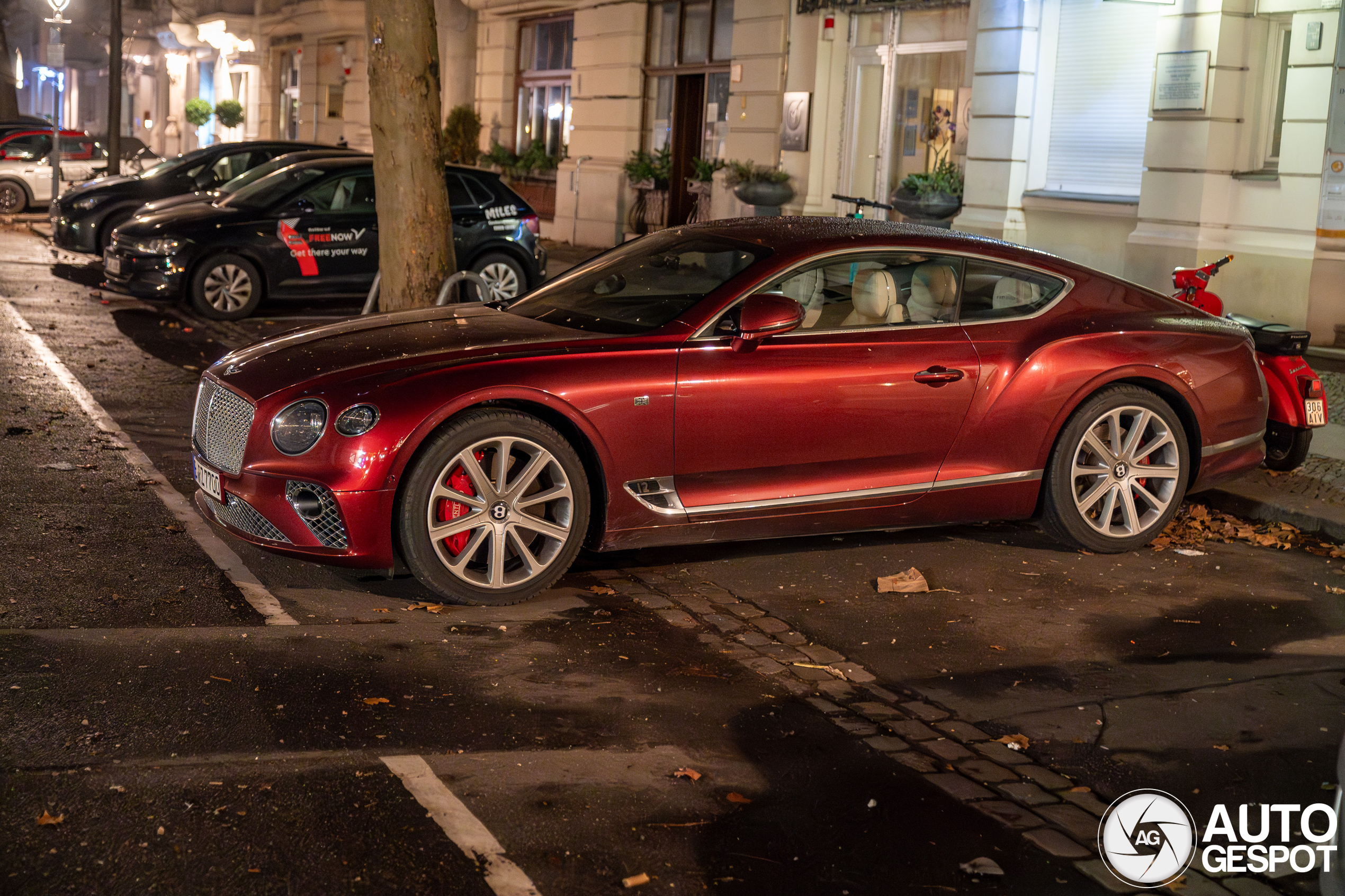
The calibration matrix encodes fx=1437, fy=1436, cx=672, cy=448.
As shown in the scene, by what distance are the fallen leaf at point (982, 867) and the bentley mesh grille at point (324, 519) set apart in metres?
2.76

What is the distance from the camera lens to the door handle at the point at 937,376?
6.28 meters

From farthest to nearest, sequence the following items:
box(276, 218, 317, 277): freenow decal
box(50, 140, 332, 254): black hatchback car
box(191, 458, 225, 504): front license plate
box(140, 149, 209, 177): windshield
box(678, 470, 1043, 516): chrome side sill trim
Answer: box(140, 149, 209, 177): windshield → box(50, 140, 332, 254): black hatchback car → box(276, 218, 317, 277): freenow decal → box(678, 470, 1043, 516): chrome side sill trim → box(191, 458, 225, 504): front license plate

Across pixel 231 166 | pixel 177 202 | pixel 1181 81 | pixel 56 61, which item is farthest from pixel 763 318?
pixel 56 61

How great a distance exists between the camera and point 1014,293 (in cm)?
668

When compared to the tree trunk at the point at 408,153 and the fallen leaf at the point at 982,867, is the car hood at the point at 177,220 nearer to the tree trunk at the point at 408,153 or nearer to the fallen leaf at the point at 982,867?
the tree trunk at the point at 408,153

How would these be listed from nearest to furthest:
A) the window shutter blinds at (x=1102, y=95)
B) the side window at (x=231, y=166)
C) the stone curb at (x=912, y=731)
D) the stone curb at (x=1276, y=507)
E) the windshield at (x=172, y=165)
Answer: the stone curb at (x=912, y=731) < the stone curb at (x=1276, y=507) < the window shutter blinds at (x=1102, y=95) < the windshield at (x=172, y=165) < the side window at (x=231, y=166)

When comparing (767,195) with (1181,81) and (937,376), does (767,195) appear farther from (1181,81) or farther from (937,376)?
(937,376)

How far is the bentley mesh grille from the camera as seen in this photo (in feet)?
17.8

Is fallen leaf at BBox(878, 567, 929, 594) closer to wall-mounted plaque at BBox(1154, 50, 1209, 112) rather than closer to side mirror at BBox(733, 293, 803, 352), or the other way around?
side mirror at BBox(733, 293, 803, 352)

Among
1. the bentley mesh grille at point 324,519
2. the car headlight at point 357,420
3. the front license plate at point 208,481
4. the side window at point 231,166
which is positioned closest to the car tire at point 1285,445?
the car headlight at point 357,420

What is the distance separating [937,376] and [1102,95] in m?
10.2

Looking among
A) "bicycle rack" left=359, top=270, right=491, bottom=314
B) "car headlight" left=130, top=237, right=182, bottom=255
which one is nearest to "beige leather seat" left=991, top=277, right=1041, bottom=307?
"bicycle rack" left=359, top=270, right=491, bottom=314

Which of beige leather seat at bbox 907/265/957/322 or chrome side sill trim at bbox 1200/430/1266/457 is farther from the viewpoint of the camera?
chrome side sill trim at bbox 1200/430/1266/457

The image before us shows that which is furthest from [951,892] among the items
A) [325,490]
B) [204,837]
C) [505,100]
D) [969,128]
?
[505,100]
